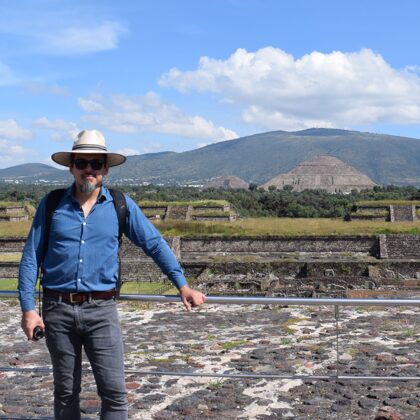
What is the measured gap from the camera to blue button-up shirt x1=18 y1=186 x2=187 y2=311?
3.43 m

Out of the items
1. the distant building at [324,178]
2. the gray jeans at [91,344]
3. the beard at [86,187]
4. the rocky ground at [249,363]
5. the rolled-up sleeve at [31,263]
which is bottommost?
the rocky ground at [249,363]

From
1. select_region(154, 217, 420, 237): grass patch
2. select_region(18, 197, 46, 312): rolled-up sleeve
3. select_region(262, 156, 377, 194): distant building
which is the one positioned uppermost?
select_region(262, 156, 377, 194): distant building

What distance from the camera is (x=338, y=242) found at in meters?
29.3

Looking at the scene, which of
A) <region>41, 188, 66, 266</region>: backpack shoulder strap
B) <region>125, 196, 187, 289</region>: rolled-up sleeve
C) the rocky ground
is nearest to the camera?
<region>41, 188, 66, 266</region>: backpack shoulder strap

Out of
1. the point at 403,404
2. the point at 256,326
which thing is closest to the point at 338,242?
the point at 256,326

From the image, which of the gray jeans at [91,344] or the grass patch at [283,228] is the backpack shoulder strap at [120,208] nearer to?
the gray jeans at [91,344]

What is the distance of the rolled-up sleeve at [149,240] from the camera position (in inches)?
142

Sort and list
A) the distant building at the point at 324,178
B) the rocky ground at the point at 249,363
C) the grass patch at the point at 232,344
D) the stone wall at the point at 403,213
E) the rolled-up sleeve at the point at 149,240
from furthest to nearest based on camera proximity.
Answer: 1. the distant building at the point at 324,178
2. the stone wall at the point at 403,213
3. the grass patch at the point at 232,344
4. the rocky ground at the point at 249,363
5. the rolled-up sleeve at the point at 149,240

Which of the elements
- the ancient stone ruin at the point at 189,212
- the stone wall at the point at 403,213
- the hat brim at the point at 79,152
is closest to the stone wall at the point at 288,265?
the ancient stone ruin at the point at 189,212

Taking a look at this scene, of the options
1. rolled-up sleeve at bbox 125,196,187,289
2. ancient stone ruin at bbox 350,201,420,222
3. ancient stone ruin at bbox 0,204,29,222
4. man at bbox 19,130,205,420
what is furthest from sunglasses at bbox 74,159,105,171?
ancient stone ruin at bbox 0,204,29,222

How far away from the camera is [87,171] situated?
3572mm

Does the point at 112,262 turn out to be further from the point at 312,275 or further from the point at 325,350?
the point at 312,275

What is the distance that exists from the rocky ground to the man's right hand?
3.70ft

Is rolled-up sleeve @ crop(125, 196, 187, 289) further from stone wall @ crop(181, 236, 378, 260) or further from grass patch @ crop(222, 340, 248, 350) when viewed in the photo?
stone wall @ crop(181, 236, 378, 260)
